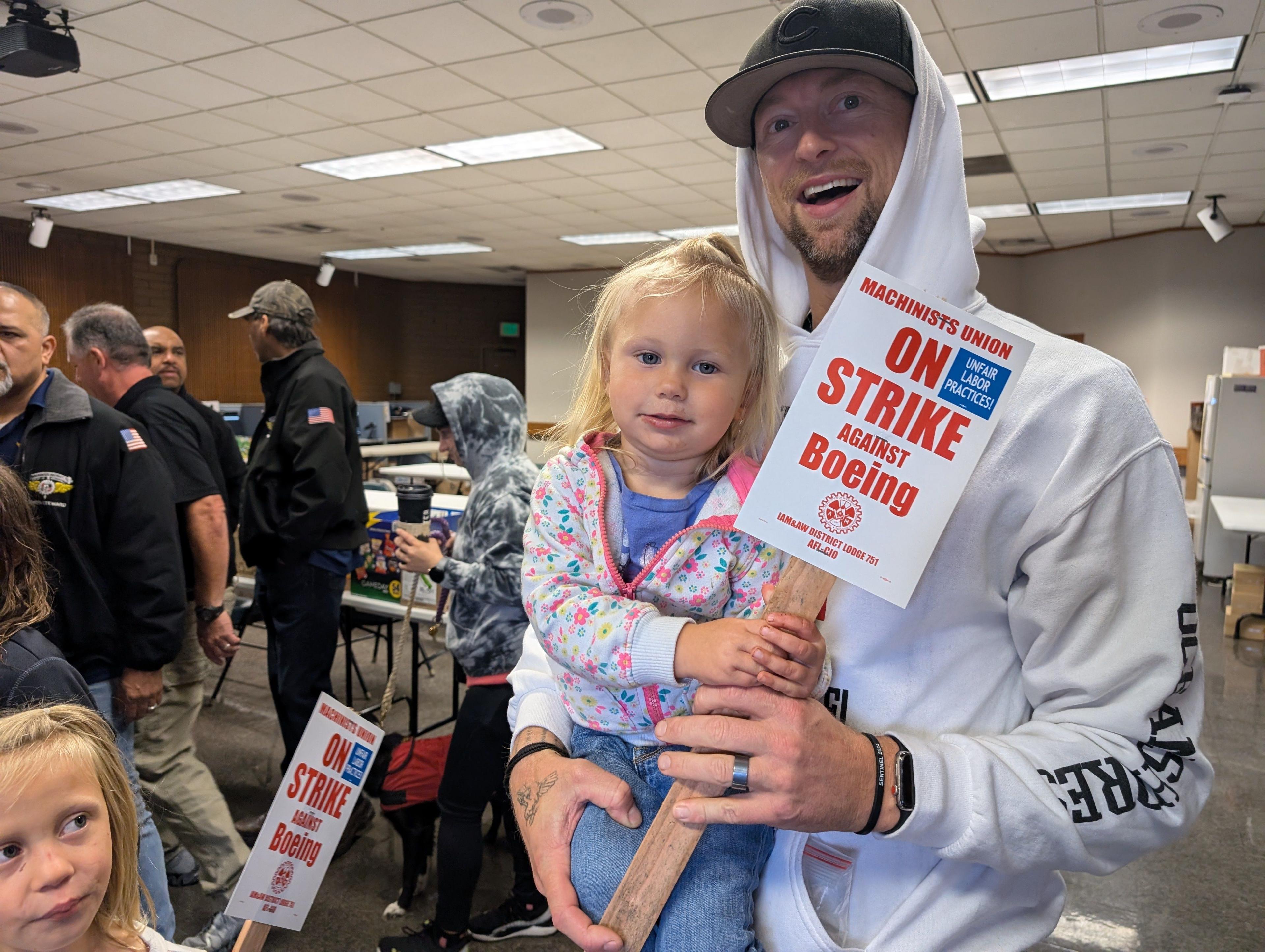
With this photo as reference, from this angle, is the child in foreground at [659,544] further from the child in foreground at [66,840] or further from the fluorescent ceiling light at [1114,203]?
the fluorescent ceiling light at [1114,203]

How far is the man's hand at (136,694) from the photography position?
2.32 meters

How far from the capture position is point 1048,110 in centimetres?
563

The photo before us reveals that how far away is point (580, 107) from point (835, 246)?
A: 5.28 m

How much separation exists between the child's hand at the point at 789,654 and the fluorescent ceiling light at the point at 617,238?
1037cm

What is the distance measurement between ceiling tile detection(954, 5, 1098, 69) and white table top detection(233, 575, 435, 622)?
3.90 meters

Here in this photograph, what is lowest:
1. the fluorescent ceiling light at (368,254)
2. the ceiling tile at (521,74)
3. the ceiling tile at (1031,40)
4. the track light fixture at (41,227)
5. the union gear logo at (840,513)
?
the union gear logo at (840,513)

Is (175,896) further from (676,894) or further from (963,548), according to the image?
(963,548)

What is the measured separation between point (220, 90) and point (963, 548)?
620 cm

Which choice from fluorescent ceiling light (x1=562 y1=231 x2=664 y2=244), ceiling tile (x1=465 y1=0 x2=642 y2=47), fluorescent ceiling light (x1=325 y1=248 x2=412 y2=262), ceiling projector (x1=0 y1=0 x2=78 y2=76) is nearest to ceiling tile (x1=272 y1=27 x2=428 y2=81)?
ceiling tile (x1=465 y1=0 x2=642 y2=47)

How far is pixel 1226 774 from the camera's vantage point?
3.87 m

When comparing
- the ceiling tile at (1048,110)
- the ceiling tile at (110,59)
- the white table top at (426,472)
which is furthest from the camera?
the white table top at (426,472)

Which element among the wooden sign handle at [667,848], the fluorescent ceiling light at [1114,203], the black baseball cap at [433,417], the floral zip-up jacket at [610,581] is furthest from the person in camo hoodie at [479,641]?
the fluorescent ceiling light at [1114,203]

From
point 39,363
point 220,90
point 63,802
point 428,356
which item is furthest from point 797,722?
point 428,356

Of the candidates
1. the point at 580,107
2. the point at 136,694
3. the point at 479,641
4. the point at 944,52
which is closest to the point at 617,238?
the point at 580,107
